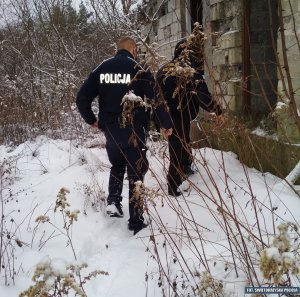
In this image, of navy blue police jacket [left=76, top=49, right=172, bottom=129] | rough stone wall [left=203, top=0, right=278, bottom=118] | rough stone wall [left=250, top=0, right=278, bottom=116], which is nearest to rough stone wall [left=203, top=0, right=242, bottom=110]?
rough stone wall [left=203, top=0, right=278, bottom=118]

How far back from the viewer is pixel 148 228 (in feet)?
11.8

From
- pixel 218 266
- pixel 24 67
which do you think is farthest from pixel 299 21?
pixel 24 67

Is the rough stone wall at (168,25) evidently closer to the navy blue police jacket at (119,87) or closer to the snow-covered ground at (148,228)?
the snow-covered ground at (148,228)

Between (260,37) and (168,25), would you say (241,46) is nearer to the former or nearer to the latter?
(260,37)

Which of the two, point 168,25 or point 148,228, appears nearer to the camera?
point 148,228

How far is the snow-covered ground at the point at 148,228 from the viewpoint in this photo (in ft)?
7.71

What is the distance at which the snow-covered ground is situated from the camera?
92.5 inches

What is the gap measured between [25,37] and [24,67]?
1.32 meters

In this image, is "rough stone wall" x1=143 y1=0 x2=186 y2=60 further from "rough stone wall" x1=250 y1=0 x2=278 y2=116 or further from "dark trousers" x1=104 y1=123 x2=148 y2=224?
"dark trousers" x1=104 y1=123 x2=148 y2=224

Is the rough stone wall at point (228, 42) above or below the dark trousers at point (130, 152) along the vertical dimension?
above

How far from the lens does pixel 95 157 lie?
5.95m

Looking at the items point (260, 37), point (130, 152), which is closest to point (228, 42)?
point (260, 37)

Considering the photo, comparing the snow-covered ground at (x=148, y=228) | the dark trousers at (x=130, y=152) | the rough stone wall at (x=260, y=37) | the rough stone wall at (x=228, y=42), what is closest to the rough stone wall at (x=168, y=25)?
the rough stone wall at (x=228, y=42)

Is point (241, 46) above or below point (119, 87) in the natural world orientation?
above
